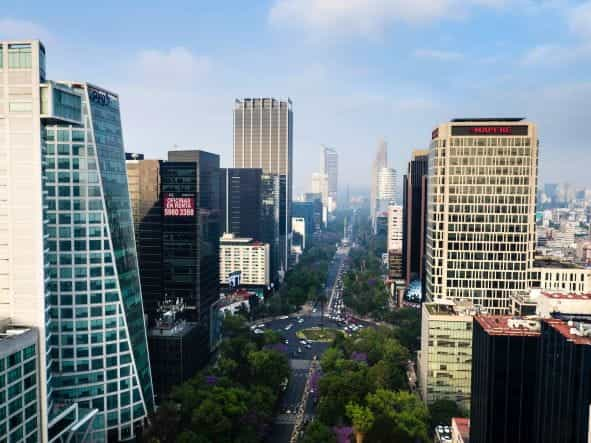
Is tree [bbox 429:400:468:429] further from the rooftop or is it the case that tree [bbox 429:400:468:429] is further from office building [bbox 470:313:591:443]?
office building [bbox 470:313:591:443]

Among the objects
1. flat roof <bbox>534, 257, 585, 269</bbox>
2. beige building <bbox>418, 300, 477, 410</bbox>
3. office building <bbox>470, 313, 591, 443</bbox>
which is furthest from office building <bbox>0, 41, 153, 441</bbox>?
flat roof <bbox>534, 257, 585, 269</bbox>

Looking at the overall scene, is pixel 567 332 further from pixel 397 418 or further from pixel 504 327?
Answer: pixel 397 418

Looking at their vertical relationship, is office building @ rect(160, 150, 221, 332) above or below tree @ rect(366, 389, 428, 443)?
above

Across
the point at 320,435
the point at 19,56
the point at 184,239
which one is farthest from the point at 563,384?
the point at 184,239

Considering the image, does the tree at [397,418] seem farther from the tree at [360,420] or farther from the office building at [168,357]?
the office building at [168,357]

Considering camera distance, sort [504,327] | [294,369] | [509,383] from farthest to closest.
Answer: [294,369], [504,327], [509,383]

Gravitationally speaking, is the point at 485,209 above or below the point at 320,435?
above

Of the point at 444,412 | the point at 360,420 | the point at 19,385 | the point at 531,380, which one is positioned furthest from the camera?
the point at 444,412
